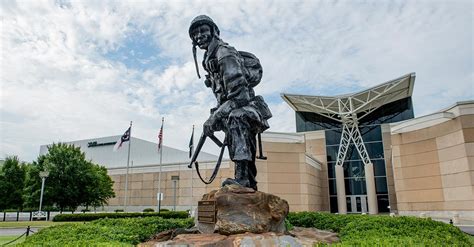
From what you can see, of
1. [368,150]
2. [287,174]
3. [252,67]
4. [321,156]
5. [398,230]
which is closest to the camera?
[398,230]

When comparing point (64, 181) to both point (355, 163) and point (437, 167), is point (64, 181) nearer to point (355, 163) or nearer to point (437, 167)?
point (355, 163)

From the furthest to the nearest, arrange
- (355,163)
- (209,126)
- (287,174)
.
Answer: (355,163)
(287,174)
(209,126)

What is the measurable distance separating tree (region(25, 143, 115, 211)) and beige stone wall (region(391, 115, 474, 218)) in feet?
91.5

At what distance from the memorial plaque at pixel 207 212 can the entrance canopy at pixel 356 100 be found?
3071 centimetres

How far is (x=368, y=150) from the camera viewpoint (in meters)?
39.0

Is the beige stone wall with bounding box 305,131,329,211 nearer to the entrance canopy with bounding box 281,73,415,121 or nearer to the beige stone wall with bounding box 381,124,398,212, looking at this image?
the entrance canopy with bounding box 281,73,415,121

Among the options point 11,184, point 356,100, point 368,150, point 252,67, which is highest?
point 356,100

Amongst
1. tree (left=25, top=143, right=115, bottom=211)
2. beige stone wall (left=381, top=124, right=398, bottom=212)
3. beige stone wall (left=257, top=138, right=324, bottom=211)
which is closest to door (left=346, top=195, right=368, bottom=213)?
beige stone wall (left=381, top=124, right=398, bottom=212)

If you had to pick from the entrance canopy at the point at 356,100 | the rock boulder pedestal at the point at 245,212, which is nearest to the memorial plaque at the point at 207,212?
the rock boulder pedestal at the point at 245,212

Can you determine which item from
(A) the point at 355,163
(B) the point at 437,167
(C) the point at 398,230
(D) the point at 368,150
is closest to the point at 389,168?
(D) the point at 368,150

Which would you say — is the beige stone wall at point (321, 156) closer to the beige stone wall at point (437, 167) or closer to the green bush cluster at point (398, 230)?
the beige stone wall at point (437, 167)

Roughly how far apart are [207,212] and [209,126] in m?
2.04

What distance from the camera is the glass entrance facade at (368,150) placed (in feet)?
123

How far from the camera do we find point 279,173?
30.1 m
